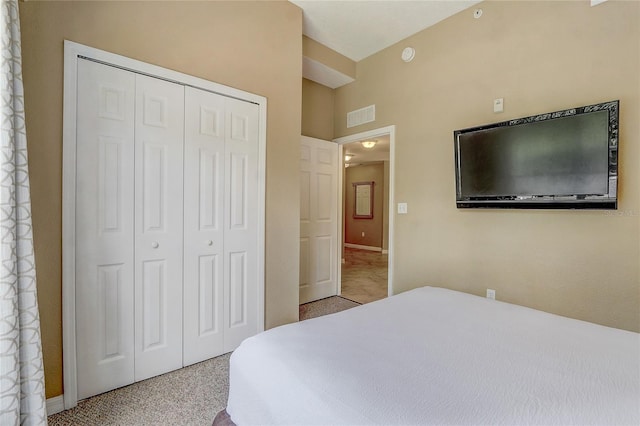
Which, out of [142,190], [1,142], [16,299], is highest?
[1,142]

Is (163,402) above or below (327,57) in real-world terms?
below

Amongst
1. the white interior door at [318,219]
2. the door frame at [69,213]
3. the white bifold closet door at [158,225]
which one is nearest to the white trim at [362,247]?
the white interior door at [318,219]

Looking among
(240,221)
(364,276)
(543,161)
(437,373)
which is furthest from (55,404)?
(364,276)

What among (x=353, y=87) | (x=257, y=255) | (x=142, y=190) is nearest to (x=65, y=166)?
(x=142, y=190)

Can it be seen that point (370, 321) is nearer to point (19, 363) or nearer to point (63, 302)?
point (19, 363)

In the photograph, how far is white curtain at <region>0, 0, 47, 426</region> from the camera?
3.83 feet

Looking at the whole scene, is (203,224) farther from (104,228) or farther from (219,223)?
(104,228)

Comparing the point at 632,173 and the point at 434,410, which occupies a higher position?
the point at 632,173

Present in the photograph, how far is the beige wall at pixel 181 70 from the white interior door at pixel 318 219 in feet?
2.93

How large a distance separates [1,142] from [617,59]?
11.4 feet

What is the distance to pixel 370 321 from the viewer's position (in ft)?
4.57

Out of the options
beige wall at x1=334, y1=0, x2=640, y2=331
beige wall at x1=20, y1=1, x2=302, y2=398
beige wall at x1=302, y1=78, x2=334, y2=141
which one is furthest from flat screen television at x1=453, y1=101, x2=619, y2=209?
beige wall at x1=302, y1=78, x2=334, y2=141

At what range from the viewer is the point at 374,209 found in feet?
26.2

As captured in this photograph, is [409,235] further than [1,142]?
Yes
